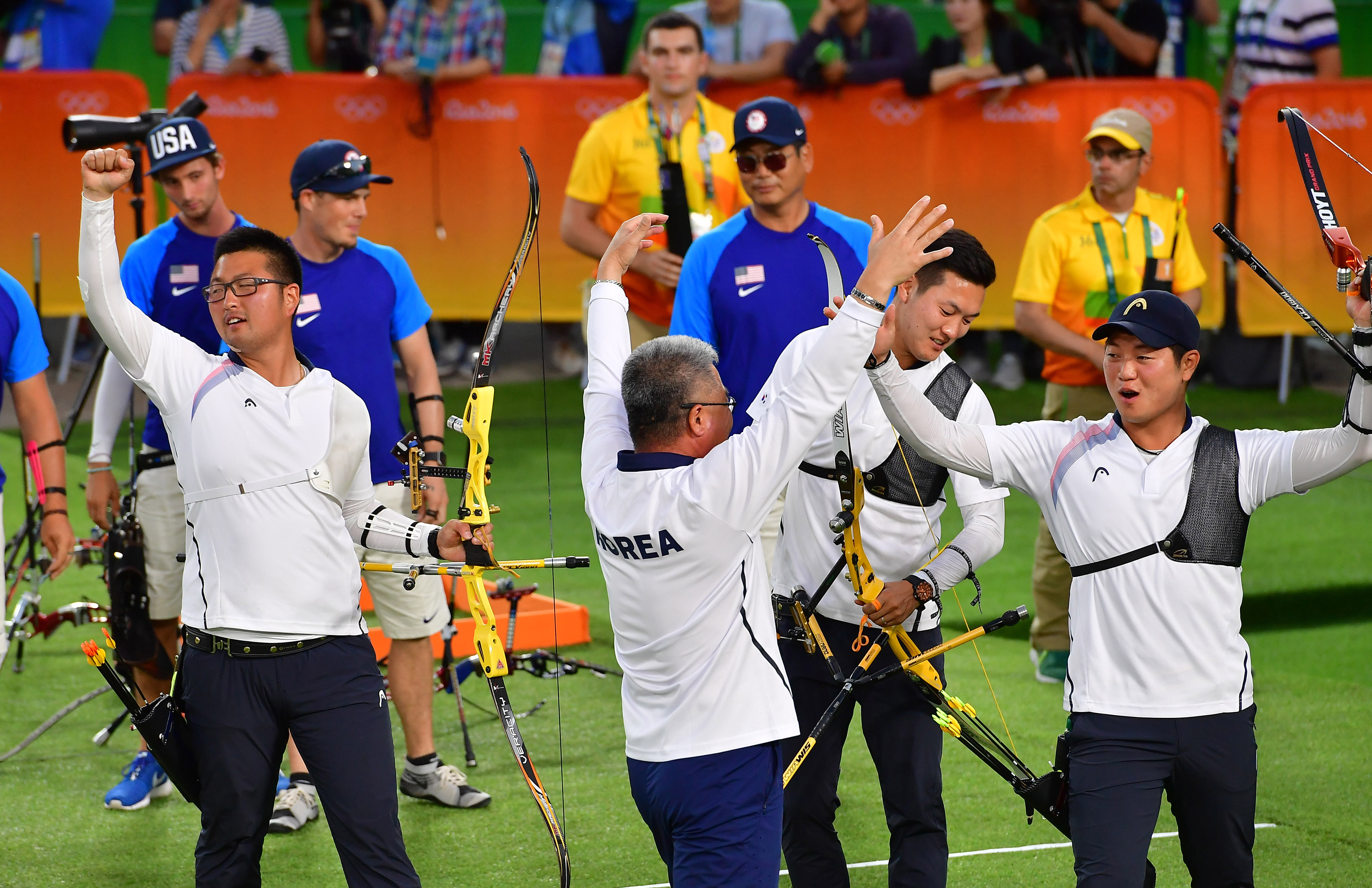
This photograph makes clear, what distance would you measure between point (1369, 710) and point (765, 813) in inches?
152

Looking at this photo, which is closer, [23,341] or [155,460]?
[23,341]

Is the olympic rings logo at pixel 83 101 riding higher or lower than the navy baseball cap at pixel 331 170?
lower

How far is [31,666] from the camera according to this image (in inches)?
264

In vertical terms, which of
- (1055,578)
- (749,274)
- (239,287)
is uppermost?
(239,287)

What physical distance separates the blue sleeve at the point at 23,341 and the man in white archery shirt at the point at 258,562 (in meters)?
0.83

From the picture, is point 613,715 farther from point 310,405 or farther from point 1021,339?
point 1021,339

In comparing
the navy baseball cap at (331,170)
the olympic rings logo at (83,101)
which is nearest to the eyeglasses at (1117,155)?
the navy baseball cap at (331,170)

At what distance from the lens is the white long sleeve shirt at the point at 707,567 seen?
297 centimetres

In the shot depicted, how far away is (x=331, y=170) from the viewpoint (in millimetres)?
4941

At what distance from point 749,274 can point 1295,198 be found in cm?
706

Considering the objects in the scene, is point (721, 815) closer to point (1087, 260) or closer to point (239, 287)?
point (239, 287)

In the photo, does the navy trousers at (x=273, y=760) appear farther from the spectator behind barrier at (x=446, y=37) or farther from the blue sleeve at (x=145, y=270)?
the spectator behind barrier at (x=446, y=37)

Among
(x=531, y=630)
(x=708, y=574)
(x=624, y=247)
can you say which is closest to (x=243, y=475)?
(x=624, y=247)

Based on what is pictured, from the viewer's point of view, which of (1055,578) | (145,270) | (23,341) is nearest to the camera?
(23,341)
